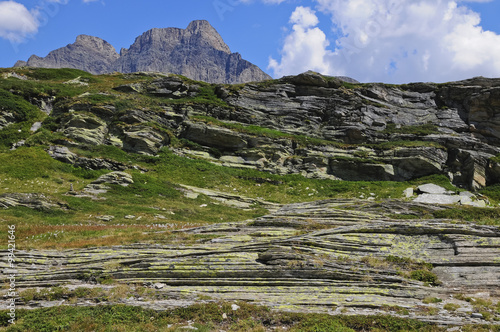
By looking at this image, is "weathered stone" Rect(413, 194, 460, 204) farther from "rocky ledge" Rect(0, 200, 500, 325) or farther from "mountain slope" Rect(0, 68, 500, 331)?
"rocky ledge" Rect(0, 200, 500, 325)

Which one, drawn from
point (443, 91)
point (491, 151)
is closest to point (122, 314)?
point (491, 151)

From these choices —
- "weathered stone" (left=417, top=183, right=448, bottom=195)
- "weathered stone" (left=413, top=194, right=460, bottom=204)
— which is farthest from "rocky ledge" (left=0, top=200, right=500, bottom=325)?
"weathered stone" (left=417, top=183, right=448, bottom=195)

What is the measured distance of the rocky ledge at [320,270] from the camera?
11414 millimetres

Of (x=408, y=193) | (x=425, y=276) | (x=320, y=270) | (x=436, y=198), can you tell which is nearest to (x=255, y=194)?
(x=408, y=193)

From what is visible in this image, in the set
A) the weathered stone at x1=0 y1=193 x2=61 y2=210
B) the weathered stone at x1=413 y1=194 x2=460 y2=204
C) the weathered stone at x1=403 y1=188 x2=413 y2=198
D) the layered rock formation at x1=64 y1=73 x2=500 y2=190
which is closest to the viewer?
the weathered stone at x1=0 y1=193 x2=61 y2=210

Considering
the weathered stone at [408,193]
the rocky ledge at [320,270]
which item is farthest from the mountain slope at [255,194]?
the weathered stone at [408,193]

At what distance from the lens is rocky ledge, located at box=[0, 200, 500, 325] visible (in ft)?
37.4

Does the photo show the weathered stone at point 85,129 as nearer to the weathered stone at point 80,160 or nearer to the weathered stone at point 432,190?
the weathered stone at point 80,160

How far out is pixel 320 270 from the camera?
13250mm

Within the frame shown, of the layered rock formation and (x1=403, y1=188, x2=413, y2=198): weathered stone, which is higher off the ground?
the layered rock formation

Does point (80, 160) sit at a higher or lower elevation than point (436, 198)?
higher

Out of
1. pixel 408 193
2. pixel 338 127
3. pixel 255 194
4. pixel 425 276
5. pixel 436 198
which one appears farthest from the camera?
pixel 338 127

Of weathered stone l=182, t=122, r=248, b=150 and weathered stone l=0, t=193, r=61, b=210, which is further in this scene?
weathered stone l=182, t=122, r=248, b=150

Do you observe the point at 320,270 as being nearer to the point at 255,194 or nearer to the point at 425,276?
the point at 425,276
